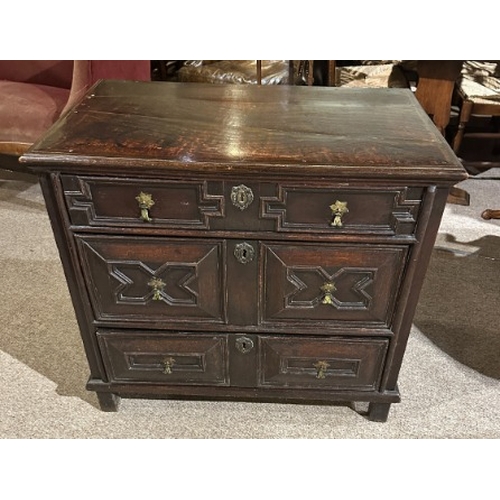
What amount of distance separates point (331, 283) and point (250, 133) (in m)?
0.42

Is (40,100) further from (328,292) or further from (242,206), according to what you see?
(328,292)

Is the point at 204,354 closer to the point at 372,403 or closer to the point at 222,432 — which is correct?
the point at 222,432

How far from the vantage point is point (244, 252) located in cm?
123

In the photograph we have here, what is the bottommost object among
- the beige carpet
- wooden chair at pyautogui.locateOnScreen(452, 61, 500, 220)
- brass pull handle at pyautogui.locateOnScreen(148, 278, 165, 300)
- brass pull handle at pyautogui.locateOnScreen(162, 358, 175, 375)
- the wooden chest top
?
the beige carpet

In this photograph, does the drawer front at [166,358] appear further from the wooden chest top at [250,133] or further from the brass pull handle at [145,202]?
the wooden chest top at [250,133]

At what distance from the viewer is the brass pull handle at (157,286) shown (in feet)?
4.25

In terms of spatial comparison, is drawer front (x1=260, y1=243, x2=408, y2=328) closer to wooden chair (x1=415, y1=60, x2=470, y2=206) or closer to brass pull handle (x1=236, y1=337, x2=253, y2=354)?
brass pull handle (x1=236, y1=337, x2=253, y2=354)

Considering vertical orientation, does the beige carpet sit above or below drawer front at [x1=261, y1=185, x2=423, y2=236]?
below

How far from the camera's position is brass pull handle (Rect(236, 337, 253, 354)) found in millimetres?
1387

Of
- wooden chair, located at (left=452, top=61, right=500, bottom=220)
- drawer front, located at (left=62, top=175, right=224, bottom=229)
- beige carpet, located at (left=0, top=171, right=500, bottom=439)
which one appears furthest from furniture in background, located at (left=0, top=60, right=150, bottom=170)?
wooden chair, located at (left=452, top=61, right=500, bottom=220)

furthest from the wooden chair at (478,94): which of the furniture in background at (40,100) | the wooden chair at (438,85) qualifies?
the furniture in background at (40,100)

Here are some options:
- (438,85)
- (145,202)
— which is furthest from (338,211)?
(438,85)

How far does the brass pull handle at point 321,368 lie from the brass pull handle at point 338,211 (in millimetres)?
446
